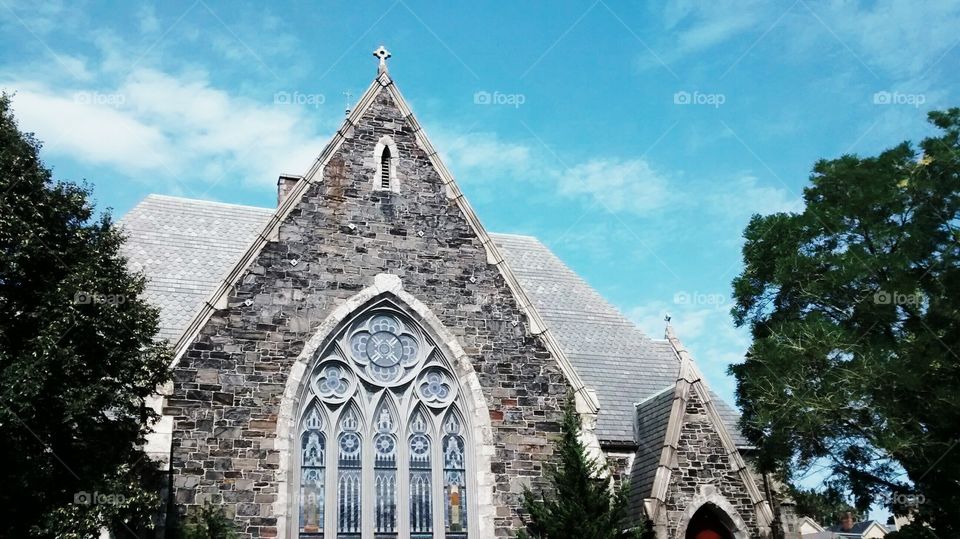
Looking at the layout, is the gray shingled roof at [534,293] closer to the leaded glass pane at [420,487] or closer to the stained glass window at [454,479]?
the stained glass window at [454,479]

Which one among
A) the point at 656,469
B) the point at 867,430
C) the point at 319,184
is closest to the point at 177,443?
the point at 319,184

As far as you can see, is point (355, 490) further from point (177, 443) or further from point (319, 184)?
point (319, 184)

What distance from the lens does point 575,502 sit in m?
14.2

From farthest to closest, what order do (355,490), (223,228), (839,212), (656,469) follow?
(223,228) → (839,212) → (656,469) → (355,490)

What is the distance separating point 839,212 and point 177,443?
1339 cm

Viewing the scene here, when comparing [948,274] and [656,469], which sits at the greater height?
[948,274]

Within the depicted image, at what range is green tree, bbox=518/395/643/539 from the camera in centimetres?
1398

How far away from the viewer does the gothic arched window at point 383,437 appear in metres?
14.3

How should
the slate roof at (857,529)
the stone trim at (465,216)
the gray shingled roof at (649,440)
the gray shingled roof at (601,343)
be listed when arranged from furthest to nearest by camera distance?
the slate roof at (857,529) < the gray shingled roof at (601,343) < the gray shingled roof at (649,440) < the stone trim at (465,216)

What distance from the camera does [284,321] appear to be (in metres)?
14.9

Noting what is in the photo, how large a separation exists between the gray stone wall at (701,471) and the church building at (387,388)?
4cm

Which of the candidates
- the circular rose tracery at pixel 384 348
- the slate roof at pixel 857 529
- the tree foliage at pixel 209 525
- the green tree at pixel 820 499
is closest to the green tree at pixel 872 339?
the green tree at pixel 820 499

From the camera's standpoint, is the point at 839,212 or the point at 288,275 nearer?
the point at 288,275

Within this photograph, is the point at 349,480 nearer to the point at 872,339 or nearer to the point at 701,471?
the point at 701,471
